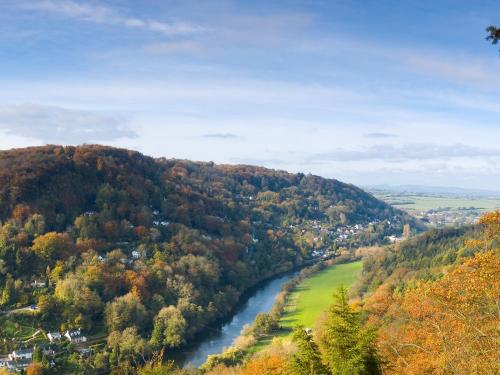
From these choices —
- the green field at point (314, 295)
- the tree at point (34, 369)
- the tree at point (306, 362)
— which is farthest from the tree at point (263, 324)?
the tree at point (306, 362)

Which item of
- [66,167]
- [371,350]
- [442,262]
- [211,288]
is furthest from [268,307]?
[371,350]

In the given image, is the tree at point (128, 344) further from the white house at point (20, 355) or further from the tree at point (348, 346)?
the tree at point (348, 346)

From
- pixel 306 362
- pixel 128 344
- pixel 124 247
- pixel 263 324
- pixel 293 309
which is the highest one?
pixel 306 362

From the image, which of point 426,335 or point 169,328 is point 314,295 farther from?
point 426,335

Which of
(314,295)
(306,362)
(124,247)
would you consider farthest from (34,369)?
(314,295)

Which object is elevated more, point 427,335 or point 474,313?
point 474,313

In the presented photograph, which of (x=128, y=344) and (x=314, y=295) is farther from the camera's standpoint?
(x=314, y=295)

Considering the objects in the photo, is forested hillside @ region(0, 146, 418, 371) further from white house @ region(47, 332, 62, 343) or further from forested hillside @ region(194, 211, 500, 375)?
forested hillside @ region(194, 211, 500, 375)
